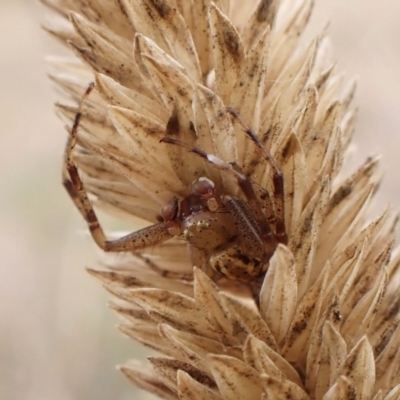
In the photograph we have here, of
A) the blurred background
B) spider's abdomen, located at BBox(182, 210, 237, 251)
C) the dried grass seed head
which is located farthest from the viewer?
the blurred background

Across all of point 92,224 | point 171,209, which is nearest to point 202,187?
point 171,209

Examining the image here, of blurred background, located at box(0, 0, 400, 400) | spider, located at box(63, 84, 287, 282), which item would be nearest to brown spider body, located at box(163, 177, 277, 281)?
spider, located at box(63, 84, 287, 282)

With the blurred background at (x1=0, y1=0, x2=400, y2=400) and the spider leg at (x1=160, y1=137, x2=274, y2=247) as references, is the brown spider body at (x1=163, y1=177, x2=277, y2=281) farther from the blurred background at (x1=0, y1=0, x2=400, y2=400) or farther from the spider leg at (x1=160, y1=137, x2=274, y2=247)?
the blurred background at (x1=0, y1=0, x2=400, y2=400)

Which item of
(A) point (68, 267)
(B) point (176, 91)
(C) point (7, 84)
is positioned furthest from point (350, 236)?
(C) point (7, 84)

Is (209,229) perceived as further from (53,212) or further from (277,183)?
(53,212)

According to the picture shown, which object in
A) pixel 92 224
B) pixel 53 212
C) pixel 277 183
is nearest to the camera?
pixel 277 183

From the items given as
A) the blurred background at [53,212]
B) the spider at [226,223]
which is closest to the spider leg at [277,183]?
the spider at [226,223]
